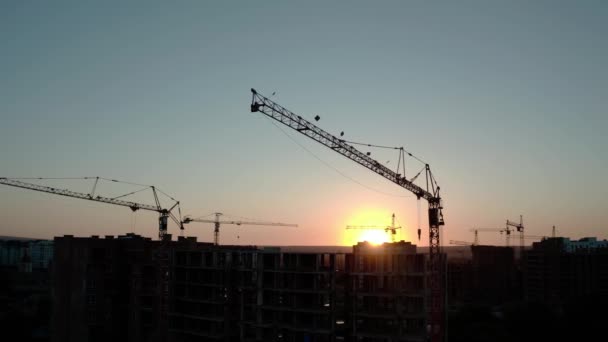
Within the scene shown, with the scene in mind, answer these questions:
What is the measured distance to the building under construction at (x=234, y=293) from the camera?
66.1 metres

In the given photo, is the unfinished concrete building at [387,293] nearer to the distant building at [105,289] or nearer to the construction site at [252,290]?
the construction site at [252,290]

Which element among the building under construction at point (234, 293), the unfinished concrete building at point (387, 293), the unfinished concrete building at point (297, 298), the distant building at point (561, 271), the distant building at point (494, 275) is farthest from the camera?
the distant building at point (494, 275)

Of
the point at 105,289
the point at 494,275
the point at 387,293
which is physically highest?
the point at 387,293

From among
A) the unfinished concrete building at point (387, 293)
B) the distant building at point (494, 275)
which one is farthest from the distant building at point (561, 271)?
the unfinished concrete building at point (387, 293)

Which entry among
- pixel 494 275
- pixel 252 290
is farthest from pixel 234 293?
pixel 494 275

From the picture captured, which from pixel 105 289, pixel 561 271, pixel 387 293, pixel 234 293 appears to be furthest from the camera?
pixel 561 271

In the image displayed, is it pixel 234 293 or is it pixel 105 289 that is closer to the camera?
pixel 234 293

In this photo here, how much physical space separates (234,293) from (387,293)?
19950mm

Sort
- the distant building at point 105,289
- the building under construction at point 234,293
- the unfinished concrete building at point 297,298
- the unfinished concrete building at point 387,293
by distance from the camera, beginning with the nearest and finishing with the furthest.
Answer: the unfinished concrete building at point 387,293, the building under construction at point 234,293, the unfinished concrete building at point 297,298, the distant building at point 105,289

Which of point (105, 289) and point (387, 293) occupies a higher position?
point (387, 293)

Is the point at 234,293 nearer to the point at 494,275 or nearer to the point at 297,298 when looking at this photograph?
the point at 297,298

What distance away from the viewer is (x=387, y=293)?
65875 millimetres

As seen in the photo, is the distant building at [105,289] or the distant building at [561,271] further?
the distant building at [561,271]

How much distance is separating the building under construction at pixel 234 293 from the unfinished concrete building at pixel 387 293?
0.37 feet
